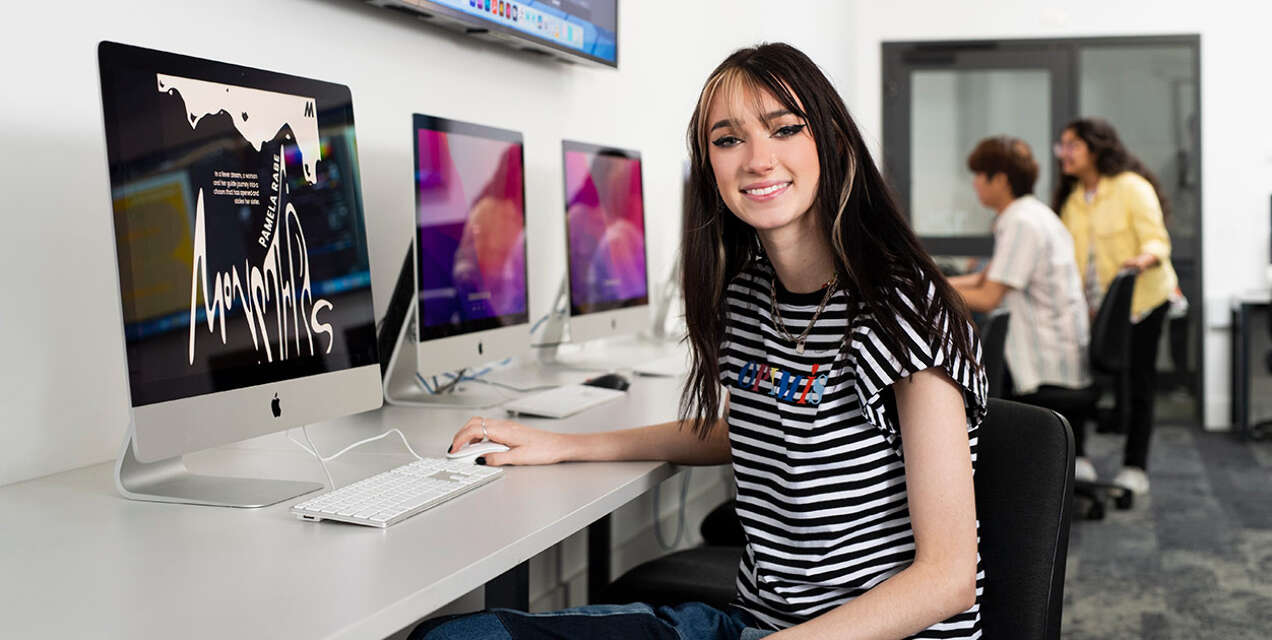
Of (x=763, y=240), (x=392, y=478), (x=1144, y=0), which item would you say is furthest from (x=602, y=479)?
(x=1144, y=0)

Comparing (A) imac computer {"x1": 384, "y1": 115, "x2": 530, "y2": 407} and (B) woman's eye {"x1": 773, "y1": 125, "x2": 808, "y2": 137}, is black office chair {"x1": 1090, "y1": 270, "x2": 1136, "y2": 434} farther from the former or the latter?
(B) woman's eye {"x1": 773, "y1": 125, "x2": 808, "y2": 137}

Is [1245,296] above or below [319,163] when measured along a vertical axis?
below

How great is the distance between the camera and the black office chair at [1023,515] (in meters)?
1.26

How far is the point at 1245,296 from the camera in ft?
17.5

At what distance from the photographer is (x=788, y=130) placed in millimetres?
1377

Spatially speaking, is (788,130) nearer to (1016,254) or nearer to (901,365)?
(901,365)

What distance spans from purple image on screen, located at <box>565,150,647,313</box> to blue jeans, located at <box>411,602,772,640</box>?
121cm

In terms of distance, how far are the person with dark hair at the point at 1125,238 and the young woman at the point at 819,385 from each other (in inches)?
128

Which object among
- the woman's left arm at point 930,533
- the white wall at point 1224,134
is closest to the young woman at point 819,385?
the woman's left arm at point 930,533

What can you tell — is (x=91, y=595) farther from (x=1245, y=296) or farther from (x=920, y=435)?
(x=1245, y=296)

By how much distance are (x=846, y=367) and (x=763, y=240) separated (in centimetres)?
22

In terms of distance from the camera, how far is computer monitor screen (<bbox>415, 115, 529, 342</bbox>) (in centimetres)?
190

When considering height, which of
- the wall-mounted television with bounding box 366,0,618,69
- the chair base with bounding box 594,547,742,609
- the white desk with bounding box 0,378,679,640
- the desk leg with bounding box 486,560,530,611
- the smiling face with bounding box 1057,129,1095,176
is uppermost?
the wall-mounted television with bounding box 366,0,618,69

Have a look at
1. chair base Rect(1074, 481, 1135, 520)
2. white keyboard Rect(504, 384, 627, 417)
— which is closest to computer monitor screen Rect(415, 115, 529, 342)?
white keyboard Rect(504, 384, 627, 417)
